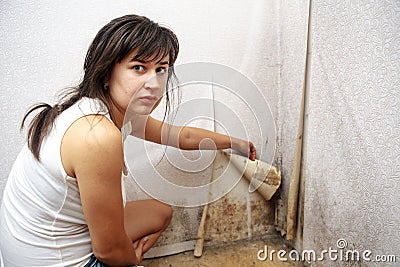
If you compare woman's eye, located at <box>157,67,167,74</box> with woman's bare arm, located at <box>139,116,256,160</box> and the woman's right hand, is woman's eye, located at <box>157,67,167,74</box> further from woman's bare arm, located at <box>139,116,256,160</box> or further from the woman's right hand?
the woman's right hand

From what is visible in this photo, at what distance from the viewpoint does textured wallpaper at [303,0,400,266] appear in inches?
45.3

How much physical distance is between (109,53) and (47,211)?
1.36 ft

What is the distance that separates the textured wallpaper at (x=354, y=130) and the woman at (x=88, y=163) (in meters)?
0.49

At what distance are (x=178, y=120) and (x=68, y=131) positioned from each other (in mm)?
610

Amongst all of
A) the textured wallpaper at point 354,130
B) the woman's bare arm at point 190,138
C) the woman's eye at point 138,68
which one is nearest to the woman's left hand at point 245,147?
the woman's bare arm at point 190,138

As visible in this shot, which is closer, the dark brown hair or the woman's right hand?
the dark brown hair

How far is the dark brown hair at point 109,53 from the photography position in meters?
1.12

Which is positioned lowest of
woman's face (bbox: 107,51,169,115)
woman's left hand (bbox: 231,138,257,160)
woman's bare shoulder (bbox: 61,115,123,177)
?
woman's left hand (bbox: 231,138,257,160)

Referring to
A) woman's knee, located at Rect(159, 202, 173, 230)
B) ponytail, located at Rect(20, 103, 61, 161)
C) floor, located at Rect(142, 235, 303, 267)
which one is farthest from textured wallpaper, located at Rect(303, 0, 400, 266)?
ponytail, located at Rect(20, 103, 61, 161)

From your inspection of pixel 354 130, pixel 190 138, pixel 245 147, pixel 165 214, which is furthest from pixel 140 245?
pixel 354 130

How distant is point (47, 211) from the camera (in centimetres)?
111

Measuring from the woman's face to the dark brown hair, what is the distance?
0.05 ft

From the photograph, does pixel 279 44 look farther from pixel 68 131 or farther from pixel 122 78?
pixel 68 131

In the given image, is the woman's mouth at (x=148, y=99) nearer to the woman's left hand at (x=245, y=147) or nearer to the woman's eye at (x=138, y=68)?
the woman's eye at (x=138, y=68)
